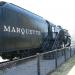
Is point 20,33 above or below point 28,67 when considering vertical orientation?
above

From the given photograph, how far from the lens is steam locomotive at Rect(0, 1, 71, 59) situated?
15523 mm

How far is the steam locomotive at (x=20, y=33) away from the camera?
15523 millimetres

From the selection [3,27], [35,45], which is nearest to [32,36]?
[35,45]

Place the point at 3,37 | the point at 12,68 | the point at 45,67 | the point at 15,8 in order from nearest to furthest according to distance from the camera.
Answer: the point at 12,68
the point at 45,67
the point at 3,37
the point at 15,8

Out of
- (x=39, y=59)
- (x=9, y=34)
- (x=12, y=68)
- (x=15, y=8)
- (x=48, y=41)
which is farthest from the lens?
(x=48, y=41)

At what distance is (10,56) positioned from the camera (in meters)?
18.9

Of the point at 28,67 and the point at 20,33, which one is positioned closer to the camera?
the point at 28,67

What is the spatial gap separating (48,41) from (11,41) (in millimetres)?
12552

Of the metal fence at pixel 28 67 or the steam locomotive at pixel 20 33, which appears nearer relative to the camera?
→ the metal fence at pixel 28 67

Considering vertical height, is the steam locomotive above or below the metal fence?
above

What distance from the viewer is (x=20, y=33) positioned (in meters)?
18.4

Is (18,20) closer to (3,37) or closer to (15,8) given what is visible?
(15,8)

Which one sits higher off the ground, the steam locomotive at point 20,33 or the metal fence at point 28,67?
the steam locomotive at point 20,33

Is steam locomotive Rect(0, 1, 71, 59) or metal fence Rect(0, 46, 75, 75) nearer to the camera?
metal fence Rect(0, 46, 75, 75)
